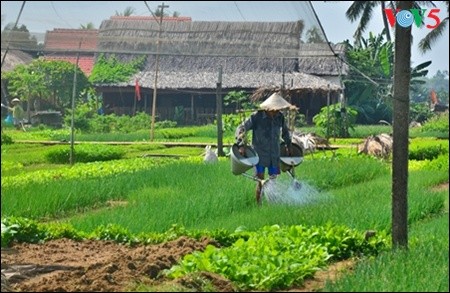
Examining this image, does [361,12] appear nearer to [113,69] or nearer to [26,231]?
[113,69]

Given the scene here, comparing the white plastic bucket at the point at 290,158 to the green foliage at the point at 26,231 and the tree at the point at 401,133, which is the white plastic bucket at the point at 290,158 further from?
the tree at the point at 401,133

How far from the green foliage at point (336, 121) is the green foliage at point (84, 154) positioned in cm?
857

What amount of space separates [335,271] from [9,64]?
A: 1029 inches

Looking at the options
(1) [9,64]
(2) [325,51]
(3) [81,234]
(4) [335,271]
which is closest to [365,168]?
(2) [325,51]

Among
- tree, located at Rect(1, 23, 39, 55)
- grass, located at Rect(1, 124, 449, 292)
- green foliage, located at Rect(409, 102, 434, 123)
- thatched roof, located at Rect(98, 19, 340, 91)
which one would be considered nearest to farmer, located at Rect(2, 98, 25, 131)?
grass, located at Rect(1, 124, 449, 292)

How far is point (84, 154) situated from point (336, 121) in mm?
10584

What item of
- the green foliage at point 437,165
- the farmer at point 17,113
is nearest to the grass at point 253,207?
the green foliage at point 437,165

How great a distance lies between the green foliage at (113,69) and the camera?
94.3 feet

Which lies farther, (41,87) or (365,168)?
(41,87)

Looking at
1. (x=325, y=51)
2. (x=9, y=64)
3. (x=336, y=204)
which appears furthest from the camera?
(x=9, y=64)

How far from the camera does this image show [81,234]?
855 centimetres

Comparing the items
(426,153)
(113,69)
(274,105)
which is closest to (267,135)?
(274,105)

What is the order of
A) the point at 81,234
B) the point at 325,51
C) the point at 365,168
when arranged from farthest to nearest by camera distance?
the point at 365,168, the point at 325,51, the point at 81,234

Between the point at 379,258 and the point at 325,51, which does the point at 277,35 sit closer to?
the point at 325,51
